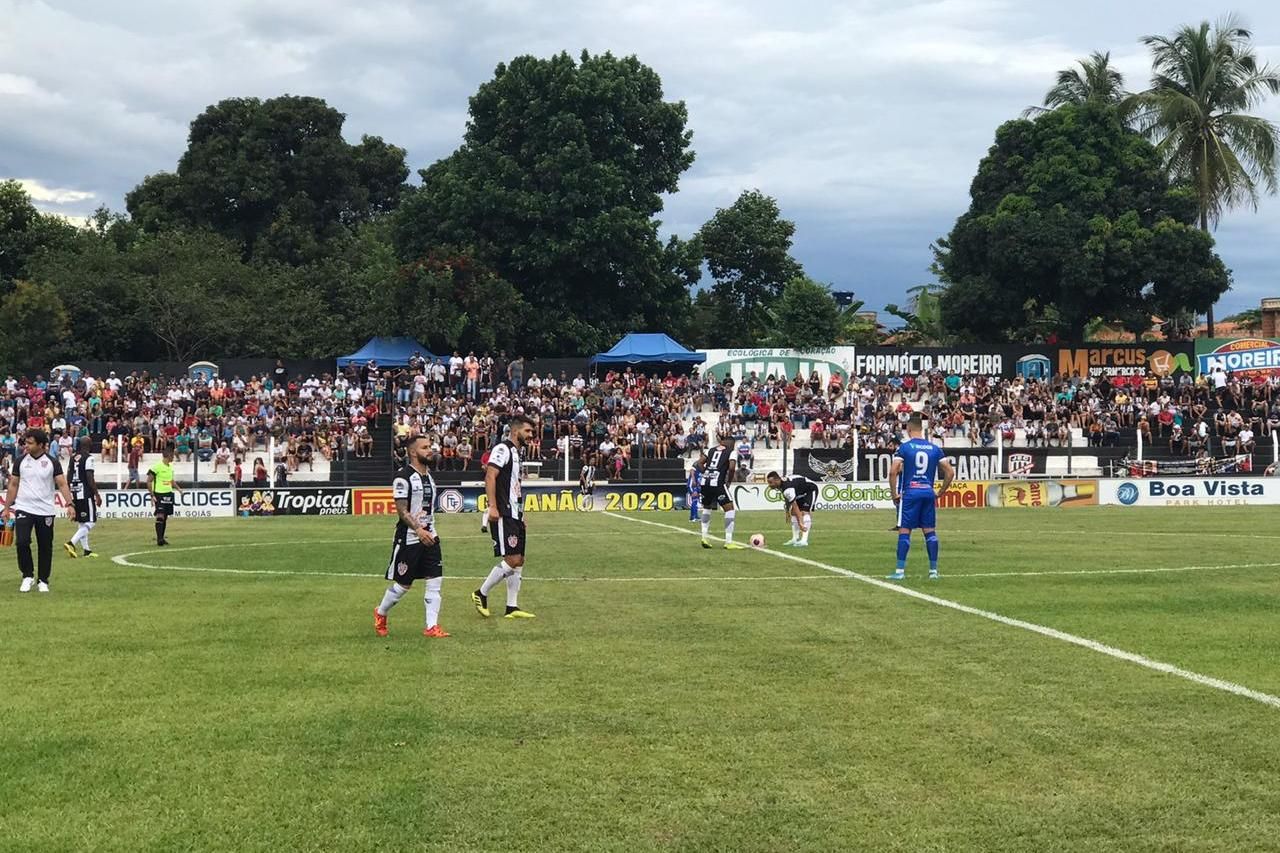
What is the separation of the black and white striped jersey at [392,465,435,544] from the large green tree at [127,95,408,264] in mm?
65221

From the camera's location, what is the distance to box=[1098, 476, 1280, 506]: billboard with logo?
133 ft

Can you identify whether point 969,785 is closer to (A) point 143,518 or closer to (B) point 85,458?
(B) point 85,458

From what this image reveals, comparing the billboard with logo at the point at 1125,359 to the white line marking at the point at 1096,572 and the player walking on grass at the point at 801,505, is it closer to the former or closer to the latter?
the player walking on grass at the point at 801,505

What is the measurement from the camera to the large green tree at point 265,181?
75.8 metres

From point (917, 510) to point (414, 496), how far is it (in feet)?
25.3

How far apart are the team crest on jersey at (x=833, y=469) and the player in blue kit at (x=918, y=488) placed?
85.0 feet

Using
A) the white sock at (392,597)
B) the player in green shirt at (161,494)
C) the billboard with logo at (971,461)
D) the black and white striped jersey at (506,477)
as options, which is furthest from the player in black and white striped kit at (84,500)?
the billboard with logo at (971,461)

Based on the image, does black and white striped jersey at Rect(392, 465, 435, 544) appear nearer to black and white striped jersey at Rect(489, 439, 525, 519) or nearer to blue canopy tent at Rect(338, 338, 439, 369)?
black and white striped jersey at Rect(489, 439, 525, 519)

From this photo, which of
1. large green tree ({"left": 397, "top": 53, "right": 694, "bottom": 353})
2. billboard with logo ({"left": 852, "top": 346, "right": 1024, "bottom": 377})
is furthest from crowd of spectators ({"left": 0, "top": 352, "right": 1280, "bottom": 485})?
large green tree ({"left": 397, "top": 53, "right": 694, "bottom": 353})

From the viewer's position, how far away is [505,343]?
2392 inches

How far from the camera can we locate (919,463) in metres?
17.0

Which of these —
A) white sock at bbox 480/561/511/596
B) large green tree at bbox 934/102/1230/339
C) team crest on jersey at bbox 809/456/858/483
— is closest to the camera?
white sock at bbox 480/561/511/596

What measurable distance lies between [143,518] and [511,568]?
93.0ft

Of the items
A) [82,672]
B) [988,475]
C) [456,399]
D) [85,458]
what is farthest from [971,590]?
[456,399]
